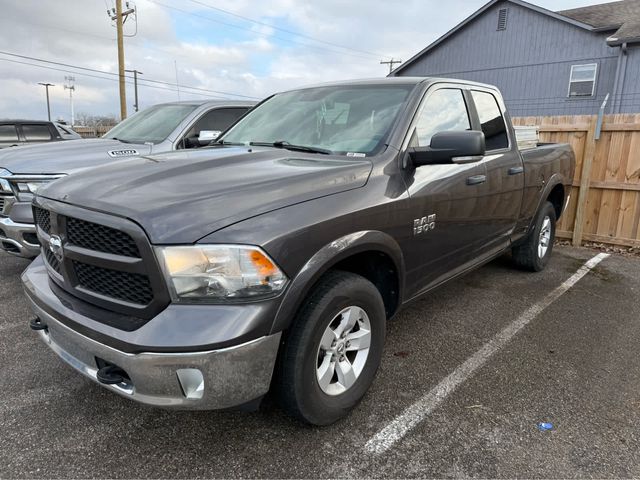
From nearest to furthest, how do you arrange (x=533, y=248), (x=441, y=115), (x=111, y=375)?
1. (x=111, y=375)
2. (x=441, y=115)
3. (x=533, y=248)

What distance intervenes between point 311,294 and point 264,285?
34 centimetres

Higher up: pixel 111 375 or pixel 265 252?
pixel 265 252

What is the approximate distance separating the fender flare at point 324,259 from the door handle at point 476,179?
105 centimetres

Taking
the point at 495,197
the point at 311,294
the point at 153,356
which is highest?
the point at 495,197

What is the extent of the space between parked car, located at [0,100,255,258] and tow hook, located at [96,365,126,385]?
2.59 m

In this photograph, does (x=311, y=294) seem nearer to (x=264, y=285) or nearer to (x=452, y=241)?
(x=264, y=285)

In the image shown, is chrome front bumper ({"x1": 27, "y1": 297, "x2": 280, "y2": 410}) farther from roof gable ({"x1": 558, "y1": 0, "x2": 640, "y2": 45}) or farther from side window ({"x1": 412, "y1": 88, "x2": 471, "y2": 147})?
roof gable ({"x1": 558, "y1": 0, "x2": 640, "y2": 45})

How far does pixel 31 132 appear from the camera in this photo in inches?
399

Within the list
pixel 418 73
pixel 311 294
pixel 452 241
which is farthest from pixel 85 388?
pixel 418 73

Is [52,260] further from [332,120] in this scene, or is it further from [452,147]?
[452,147]

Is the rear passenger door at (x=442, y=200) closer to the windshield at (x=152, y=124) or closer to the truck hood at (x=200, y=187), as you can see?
the truck hood at (x=200, y=187)

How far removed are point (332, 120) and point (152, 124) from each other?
11.4 ft

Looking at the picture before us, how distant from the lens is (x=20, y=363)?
10.2ft

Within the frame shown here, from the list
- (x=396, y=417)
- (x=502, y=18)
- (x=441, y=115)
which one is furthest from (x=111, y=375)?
(x=502, y=18)
